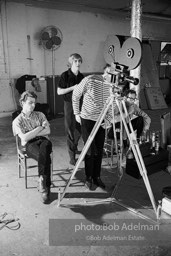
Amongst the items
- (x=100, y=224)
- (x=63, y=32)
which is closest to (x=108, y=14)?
(x=63, y=32)

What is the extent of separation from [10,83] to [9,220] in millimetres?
4042

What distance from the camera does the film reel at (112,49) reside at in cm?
234

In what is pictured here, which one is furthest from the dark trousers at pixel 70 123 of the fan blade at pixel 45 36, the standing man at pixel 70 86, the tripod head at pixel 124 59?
the fan blade at pixel 45 36

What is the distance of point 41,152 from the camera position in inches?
99.4

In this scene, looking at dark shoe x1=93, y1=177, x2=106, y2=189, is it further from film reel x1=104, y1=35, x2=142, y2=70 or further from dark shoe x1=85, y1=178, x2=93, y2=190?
film reel x1=104, y1=35, x2=142, y2=70

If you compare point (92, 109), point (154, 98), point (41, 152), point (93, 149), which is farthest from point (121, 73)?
point (154, 98)

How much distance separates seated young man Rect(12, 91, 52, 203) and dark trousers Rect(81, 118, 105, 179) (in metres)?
0.38

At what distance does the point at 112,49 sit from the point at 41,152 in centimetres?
116

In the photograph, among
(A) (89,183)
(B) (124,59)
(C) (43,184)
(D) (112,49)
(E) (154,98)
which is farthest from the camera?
(E) (154,98)

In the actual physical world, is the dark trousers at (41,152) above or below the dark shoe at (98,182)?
above

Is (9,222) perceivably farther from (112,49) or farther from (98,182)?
(112,49)

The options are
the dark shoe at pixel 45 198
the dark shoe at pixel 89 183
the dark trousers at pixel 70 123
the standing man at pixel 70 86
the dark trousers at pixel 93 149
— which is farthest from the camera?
the dark trousers at pixel 70 123

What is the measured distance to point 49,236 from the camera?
2047mm

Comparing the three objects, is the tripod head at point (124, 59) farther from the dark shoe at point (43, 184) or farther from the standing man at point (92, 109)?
the dark shoe at point (43, 184)
